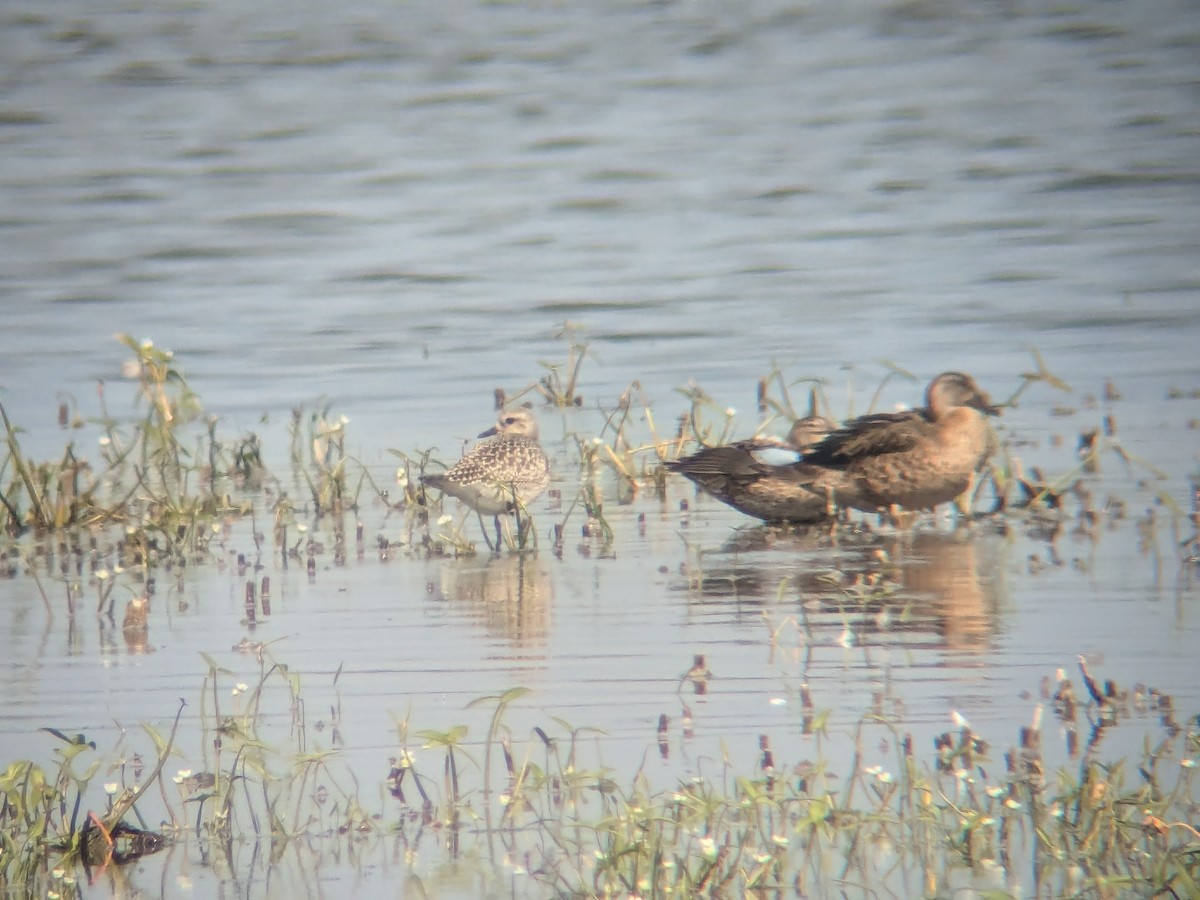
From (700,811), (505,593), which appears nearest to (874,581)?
(505,593)

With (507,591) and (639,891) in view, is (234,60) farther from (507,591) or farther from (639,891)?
(639,891)

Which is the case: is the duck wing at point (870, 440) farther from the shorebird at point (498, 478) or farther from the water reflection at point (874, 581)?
the shorebird at point (498, 478)

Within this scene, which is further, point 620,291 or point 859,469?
point 620,291

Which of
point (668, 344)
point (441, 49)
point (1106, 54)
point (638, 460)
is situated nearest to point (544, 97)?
point (441, 49)

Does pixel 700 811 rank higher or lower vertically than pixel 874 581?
lower

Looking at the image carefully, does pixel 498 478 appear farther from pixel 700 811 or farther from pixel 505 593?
pixel 700 811

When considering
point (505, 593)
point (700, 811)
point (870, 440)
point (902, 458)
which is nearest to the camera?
point (700, 811)

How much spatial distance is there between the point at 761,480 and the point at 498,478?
4.00 feet

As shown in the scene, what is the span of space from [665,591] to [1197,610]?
76.2 inches

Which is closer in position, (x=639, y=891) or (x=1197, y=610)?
(x=639, y=891)

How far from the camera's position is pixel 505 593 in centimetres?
745

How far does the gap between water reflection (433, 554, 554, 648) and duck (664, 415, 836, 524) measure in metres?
1.19

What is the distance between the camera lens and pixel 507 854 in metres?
4.88

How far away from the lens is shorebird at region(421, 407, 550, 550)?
27.8ft
